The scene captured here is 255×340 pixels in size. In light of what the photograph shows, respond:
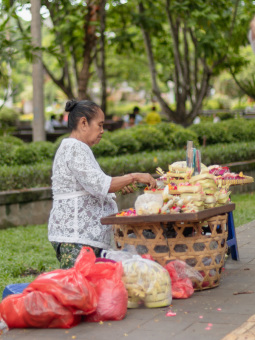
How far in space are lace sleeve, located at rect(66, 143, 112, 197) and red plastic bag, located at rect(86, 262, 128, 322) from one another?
2.18ft

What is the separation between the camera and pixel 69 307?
4.09m

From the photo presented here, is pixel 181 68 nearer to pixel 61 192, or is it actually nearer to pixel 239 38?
pixel 239 38

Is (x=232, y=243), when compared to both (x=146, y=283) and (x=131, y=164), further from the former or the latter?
(x=131, y=164)

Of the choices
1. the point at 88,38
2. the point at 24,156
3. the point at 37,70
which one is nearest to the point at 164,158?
the point at 24,156

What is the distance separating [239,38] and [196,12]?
2.64 m

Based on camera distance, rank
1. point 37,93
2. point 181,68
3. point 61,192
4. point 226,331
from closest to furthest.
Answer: point 226,331
point 61,192
point 37,93
point 181,68

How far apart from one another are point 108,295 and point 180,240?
828 millimetres

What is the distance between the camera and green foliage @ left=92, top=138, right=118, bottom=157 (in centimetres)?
1144

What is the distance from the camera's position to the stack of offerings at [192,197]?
4.70 metres

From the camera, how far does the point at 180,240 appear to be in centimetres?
479

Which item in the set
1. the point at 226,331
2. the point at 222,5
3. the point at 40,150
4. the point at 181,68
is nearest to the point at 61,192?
the point at 226,331

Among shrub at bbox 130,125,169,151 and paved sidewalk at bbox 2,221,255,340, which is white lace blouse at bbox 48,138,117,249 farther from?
shrub at bbox 130,125,169,151

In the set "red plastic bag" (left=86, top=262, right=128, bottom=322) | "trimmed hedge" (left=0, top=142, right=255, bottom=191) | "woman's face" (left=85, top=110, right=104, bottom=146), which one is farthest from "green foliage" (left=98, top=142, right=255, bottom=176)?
"red plastic bag" (left=86, top=262, right=128, bottom=322)

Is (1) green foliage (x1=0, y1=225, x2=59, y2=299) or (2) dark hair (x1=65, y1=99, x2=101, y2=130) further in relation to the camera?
(1) green foliage (x1=0, y1=225, x2=59, y2=299)
